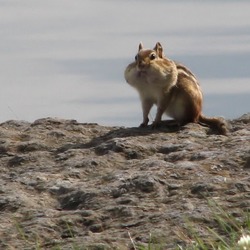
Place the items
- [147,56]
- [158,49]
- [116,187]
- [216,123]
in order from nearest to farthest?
[116,187] → [216,123] → [147,56] → [158,49]

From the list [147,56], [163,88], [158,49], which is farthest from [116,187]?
[158,49]

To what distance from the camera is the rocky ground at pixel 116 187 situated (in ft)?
19.0

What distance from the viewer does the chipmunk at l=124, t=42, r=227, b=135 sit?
34.3 feet

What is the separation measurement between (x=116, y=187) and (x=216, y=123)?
322cm

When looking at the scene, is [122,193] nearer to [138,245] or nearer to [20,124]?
[138,245]

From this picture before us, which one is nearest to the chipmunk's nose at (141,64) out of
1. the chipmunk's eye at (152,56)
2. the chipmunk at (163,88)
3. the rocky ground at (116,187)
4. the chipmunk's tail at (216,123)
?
the chipmunk at (163,88)

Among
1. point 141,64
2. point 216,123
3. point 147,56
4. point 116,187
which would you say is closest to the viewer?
point 116,187

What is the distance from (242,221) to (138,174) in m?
1.20

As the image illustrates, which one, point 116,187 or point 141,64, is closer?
point 116,187

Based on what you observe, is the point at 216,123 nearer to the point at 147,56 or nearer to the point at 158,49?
the point at 147,56

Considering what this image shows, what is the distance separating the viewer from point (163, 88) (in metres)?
10.6

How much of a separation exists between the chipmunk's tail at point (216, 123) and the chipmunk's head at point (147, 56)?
78 cm

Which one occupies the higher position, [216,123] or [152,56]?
[152,56]

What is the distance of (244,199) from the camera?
609 cm
